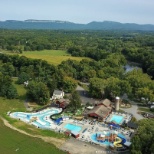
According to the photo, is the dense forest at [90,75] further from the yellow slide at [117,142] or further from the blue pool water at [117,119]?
the yellow slide at [117,142]

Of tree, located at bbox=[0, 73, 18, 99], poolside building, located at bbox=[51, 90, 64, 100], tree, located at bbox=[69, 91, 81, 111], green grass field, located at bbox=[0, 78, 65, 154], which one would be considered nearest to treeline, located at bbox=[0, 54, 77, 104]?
tree, located at bbox=[0, 73, 18, 99]

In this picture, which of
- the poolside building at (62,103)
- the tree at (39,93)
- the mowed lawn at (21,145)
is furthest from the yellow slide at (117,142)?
the tree at (39,93)

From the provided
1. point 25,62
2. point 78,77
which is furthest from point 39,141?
point 25,62

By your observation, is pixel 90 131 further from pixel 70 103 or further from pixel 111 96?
pixel 111 96

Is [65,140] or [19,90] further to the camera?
[19,90]

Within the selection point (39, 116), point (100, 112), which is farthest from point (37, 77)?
point (100, 112)

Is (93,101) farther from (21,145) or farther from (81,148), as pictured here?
(21,145)
